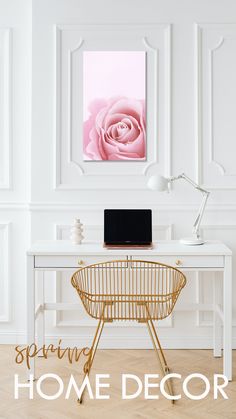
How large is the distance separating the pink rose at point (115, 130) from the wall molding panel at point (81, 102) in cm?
5

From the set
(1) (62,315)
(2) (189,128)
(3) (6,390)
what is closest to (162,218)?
(2) (189,128)

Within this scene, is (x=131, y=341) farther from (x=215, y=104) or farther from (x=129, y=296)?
(x=215, y=104)

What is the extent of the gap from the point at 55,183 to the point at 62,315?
945mm

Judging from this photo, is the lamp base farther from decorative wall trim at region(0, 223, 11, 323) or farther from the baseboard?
decorative wall trim at region(0, 223, 11, 323)

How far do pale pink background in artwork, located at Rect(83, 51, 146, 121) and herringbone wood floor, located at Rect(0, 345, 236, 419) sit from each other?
1805 mm

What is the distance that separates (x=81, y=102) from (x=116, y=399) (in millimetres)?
2047

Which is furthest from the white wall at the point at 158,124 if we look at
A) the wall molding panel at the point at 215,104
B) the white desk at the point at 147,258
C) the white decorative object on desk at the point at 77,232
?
the white desk at the point at 147,258

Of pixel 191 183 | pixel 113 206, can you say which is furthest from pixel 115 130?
pixel 191 183

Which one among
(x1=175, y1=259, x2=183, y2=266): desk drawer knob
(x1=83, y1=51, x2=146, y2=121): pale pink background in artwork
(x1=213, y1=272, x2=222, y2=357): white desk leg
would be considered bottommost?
(x1=213, y1=272, x2=222, y2=357): white desk leg

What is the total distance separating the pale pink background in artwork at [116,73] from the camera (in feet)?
13.9

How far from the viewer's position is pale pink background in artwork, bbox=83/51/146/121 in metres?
4.22

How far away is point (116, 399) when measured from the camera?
331cm

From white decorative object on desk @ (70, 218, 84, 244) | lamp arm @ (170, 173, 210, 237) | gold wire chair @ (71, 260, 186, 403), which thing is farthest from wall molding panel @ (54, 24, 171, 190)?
gold wire chair @ (71, 260, 186, 403)

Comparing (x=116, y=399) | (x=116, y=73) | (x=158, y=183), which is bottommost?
(x=116, y=399)
